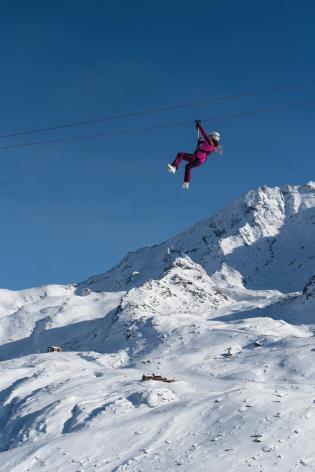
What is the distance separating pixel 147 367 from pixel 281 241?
5012 inches

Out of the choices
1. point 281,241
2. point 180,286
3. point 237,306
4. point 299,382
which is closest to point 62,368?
point 299,382

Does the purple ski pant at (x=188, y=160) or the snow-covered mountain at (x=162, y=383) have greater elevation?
the purple ski pant at (x=188, y=160)

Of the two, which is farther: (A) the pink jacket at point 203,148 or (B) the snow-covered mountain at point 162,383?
(B) the snow-covered mountain at point 162,383

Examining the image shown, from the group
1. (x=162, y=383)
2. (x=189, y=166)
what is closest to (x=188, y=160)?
(x=189, y=166)

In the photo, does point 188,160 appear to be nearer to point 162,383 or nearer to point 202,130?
point 202,130

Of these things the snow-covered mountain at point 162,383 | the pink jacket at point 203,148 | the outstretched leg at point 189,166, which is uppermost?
the pink jacket at point 203,148

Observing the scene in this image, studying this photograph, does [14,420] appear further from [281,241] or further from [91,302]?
[281,241]

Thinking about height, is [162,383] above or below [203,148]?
below

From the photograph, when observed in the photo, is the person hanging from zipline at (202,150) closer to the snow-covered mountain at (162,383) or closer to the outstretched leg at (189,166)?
the outstretched leg at (189,166)

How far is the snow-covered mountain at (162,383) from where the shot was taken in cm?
2775

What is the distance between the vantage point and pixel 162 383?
40.1 metres

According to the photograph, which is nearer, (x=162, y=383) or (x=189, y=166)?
A: (x=189, y=166)

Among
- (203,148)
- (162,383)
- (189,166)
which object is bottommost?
(162,383)

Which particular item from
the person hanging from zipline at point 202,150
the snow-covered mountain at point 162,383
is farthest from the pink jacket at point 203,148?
the snow-covered mountain at point 162,383
